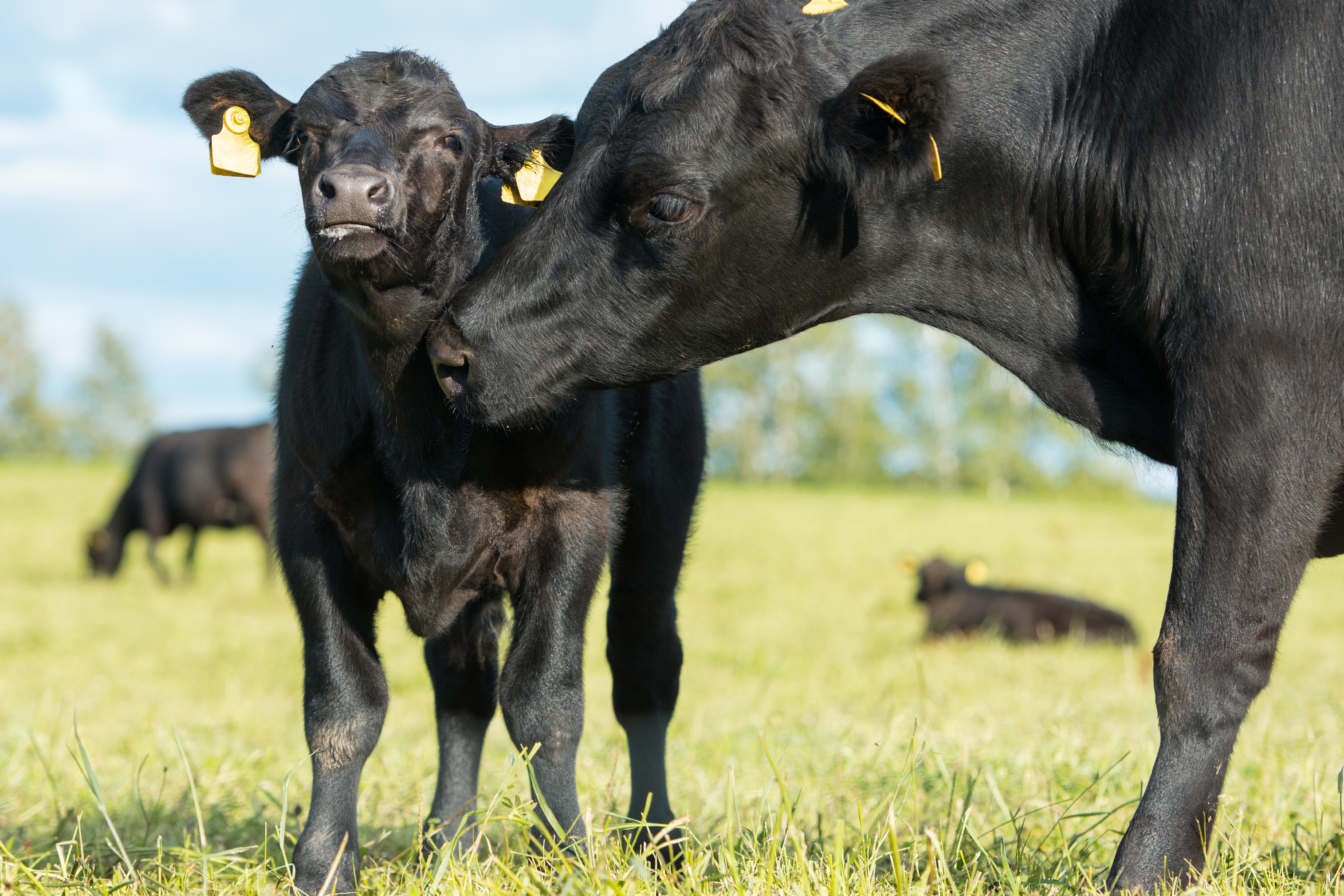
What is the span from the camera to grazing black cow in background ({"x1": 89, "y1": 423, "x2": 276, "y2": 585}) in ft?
60.7

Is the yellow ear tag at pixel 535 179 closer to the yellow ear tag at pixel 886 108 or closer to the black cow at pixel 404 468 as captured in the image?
the black cow at pixel 404 468

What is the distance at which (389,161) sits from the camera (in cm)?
316

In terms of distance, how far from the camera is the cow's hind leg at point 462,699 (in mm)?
3682

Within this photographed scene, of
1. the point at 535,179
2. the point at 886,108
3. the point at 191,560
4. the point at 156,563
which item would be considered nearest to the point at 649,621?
the point at 535,179

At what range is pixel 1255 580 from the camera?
98.5 inches

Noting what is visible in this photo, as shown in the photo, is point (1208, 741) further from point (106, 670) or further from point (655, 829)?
point (106, 670)

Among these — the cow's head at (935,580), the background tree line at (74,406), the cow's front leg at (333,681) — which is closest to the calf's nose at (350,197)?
the cow's front leg at (333,681)

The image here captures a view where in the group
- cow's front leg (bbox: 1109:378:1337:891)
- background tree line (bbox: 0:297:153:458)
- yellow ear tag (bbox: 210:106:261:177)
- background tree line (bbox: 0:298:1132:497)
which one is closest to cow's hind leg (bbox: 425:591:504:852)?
yellow ear tag (bbox: 210:106:261:177)

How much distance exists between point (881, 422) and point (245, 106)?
2269 inches

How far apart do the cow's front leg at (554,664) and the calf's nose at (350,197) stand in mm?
918

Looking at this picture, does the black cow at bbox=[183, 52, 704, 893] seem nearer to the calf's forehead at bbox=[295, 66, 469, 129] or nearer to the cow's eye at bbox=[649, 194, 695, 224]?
the calf's forehead at bbox=[295, 66, 469, 129]

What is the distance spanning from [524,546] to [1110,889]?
64.1 inches

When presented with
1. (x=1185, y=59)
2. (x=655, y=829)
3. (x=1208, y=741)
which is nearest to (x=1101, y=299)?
(x=1185, y=59)

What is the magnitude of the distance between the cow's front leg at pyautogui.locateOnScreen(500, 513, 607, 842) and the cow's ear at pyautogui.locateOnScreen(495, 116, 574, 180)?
1.02 metres
